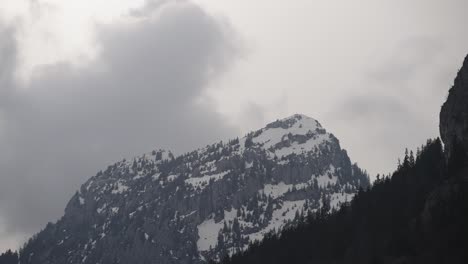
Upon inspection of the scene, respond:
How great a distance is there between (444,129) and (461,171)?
19080 mm

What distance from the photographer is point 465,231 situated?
15050cm

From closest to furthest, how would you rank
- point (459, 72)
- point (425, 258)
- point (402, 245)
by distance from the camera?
point (425, 258) → point (402, 245) → point (459, 72)

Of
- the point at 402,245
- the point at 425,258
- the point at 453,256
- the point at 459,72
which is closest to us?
the point at 453,256

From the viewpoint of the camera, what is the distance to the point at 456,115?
181875 mm

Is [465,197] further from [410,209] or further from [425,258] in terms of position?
[410,209]

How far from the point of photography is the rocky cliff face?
178m

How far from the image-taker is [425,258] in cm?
15500

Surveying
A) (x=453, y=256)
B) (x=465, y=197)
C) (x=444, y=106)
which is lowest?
(x=453, y=256)

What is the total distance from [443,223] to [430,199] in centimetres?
1155

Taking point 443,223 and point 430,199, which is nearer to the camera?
point 443,223

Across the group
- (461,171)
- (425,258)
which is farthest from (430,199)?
(425,258)

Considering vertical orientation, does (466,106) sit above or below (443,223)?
above

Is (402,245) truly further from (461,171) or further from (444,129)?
(444,129)

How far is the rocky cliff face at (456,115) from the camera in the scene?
177500 mm
